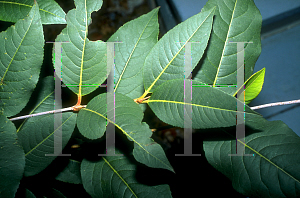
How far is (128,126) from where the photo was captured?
1.32 feet

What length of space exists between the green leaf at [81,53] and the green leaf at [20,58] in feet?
0.18

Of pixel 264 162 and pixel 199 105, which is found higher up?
pixel 199 105

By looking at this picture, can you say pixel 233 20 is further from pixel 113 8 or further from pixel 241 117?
pixel 113 8

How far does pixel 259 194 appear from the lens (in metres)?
0.53

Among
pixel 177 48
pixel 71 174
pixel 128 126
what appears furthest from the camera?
pixel 71 174

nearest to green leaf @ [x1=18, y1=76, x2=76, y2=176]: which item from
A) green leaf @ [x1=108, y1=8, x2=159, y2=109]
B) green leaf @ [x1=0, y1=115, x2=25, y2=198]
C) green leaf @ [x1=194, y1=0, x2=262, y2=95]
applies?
green leaf @ [x1=0, y1=115, x2=25, y2=198]

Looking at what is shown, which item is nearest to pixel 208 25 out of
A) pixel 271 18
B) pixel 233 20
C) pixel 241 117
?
pixel 233 20

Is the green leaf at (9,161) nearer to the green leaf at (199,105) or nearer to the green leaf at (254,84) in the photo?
the green leaf at (199,105)

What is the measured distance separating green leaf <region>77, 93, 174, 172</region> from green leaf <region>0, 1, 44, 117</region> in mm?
171

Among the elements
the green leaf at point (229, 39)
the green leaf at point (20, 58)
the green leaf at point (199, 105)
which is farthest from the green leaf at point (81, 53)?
the green leaf at point (229, 39)

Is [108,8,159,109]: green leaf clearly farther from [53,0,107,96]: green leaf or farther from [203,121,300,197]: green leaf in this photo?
[203,121,300,197]: green leaf

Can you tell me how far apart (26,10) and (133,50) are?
1.04 feet

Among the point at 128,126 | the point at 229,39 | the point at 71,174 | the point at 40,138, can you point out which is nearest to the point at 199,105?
the point at 128,126

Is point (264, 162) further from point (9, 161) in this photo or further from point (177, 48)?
point (9, 161)
